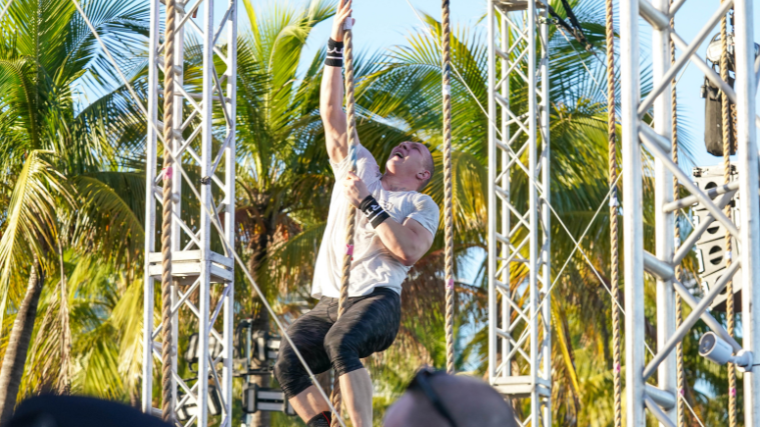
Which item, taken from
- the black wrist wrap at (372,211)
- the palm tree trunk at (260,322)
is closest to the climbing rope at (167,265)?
the black wrist wrap at (372,211)

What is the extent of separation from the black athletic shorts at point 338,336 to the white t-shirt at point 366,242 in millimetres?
51

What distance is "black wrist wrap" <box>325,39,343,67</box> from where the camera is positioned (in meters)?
3.68

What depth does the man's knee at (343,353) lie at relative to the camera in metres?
3.21

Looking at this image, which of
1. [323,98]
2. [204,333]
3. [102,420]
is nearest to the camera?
[102,420]

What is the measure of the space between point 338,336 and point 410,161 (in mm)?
857

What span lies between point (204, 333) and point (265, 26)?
690 centimetres

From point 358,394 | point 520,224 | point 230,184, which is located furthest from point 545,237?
point 358,394

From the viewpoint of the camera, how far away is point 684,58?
10.3ft

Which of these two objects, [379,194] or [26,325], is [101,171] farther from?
[379,194]

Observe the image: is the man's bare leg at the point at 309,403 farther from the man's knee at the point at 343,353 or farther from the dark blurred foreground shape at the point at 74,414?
the dark blurred foreground shape at the point at 74,414

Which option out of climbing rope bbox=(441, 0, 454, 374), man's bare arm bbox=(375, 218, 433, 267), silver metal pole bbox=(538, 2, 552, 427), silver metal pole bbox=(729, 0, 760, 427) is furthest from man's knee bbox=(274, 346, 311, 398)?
silver metal pole bbox=(538, 2, 552, 427)

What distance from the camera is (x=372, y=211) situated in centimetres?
334

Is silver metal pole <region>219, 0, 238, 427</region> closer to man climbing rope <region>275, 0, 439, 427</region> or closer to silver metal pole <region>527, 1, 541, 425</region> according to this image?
man climbing rope <region>275, 0, 439, 427</region>

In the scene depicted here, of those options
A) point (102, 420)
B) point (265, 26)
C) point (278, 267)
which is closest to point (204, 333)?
point (102, 420)
